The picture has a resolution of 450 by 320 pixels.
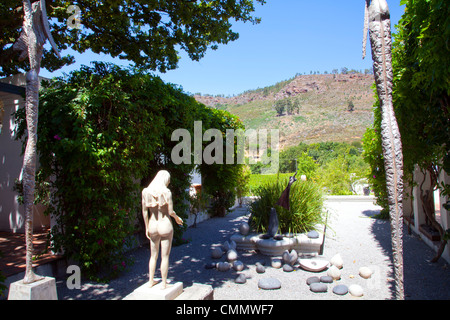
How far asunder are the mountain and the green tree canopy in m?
48.9

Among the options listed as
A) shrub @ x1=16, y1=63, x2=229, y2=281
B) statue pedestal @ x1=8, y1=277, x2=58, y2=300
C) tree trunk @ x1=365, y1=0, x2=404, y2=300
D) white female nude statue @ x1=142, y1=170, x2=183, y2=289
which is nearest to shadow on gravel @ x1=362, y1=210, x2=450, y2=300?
tree trunk @ x1=365, y1=0, x2=404, y2=300

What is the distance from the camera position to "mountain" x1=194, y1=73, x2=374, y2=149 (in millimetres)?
57844

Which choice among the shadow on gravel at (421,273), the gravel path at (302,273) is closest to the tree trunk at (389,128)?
the gravel path at (302,273)

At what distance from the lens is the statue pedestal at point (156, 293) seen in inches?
112

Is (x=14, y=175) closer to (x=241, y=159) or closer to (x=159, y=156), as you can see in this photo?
(x=159, y=156)

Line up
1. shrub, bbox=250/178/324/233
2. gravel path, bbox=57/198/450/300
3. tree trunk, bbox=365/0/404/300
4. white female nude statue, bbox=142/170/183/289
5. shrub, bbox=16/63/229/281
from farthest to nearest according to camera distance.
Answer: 1. shrub, bbox=250/178/324/233
2. shrub, bbox=16/63/229/281
3. gravel path, bbox=57/198/450/300
4. white female nude statue, bbox=142/170/183/289
5. tree trunk, bbox=365/0/404/300

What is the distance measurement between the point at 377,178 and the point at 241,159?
14.8 feet

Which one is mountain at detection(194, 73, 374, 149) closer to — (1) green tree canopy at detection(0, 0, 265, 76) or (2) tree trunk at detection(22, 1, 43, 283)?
(1) green tree canopy at detection(0, 0, 265, 76)

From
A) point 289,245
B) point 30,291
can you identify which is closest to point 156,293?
point 30,291

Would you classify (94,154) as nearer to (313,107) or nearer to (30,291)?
(30,291)

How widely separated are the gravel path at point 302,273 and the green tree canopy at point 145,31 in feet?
14.2

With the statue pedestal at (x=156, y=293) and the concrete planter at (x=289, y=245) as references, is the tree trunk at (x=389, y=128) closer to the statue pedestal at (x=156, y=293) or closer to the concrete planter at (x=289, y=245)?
the statue pedestal at (x=156, y=293)

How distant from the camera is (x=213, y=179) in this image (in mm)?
9969

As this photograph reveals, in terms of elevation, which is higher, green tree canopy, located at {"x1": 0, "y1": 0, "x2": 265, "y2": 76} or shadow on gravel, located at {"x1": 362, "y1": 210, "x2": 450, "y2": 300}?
green tree canopy, located at {"x1": 0, "y1": 0, "x2": 265, "y2": 76}
